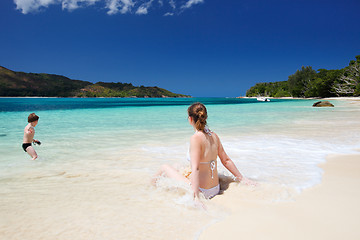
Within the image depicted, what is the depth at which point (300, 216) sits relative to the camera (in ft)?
9.90

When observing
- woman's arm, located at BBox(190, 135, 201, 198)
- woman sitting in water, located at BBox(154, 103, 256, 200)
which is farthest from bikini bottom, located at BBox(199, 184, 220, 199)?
woman's arm, located at BBox(190, 135, 201, 198)

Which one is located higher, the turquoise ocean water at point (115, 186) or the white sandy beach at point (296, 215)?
the white sandy beach at point (296, 215)

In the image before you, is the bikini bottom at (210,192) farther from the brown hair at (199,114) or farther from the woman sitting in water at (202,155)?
the brown hair at (199,114)

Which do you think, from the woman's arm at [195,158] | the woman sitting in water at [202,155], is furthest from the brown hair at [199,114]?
the woman's arm at [195,158]

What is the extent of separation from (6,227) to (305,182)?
4666 mm

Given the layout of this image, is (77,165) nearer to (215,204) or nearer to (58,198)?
(58,198)

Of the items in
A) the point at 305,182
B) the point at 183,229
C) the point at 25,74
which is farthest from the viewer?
the point at 25,74

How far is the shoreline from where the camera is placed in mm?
2615

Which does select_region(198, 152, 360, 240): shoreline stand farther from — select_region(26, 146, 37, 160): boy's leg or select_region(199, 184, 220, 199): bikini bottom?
select_region(26, 146, 37, 160): boy's leg

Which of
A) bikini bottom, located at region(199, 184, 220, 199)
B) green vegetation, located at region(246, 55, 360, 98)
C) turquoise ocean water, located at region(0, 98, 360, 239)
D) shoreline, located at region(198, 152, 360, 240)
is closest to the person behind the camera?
shoreline, located at region(198, 152, 360, 240)

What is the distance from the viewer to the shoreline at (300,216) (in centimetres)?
262

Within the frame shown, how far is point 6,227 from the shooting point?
2.83 m

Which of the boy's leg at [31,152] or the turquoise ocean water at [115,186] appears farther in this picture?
the boy's leg at [31,152]

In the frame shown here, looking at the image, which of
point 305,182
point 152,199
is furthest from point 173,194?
point 305,182
